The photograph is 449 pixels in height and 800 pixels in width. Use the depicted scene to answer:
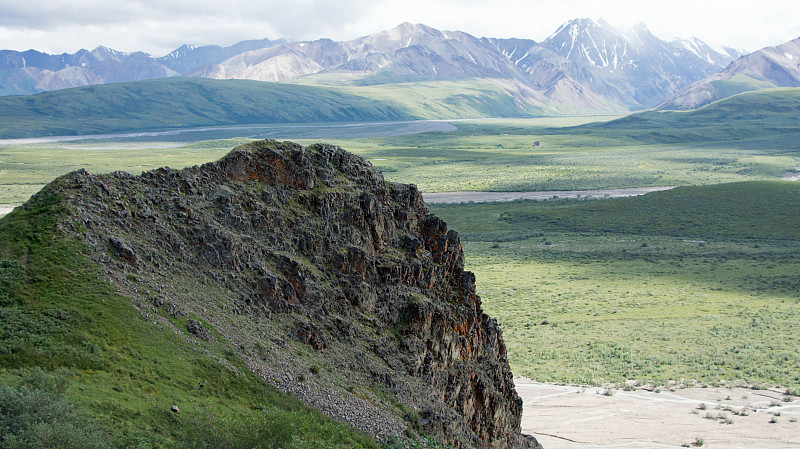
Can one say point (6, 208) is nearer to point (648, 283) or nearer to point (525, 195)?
point (648, 283)

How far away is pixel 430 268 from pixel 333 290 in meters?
5.36

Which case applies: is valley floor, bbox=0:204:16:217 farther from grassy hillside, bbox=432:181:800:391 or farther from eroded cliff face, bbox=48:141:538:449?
eroded cliff face, bbox=48:141:538:449

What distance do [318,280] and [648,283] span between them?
6189 centimetres

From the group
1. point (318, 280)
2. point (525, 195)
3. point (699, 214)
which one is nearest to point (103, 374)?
point (318, 280)

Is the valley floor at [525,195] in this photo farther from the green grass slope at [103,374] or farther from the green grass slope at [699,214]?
the green grass slope at [103,374]

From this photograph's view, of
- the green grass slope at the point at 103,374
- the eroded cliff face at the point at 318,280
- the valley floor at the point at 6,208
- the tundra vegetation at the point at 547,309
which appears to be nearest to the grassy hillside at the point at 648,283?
the tundra vegetation at the point at 547,309

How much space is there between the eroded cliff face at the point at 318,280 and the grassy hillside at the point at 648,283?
22620mm

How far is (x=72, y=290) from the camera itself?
2139 cm

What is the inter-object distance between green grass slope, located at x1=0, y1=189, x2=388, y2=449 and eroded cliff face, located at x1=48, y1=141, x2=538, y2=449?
0.69m

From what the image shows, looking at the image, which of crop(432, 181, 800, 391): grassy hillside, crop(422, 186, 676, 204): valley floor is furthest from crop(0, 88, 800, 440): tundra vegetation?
crop(422, 186, 676, 204): valley floor

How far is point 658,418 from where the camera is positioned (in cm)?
4209

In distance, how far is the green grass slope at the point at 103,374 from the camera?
1647 cm

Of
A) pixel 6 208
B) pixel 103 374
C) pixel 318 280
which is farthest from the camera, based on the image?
pixel 6 208

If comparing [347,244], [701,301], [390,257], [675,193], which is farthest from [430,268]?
[675,193]
